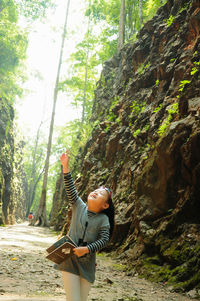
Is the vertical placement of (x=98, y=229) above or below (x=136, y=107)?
below

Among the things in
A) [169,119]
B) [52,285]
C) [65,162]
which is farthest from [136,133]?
[65,162]

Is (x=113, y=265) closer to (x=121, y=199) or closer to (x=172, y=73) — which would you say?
(x=121, y=199)

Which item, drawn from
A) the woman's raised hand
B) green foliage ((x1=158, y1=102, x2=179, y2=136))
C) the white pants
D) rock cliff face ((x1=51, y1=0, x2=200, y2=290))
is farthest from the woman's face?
green foliage ((x1=158, y1=102, x2=179, y2=136))

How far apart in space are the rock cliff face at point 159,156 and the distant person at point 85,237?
3059 millimetres

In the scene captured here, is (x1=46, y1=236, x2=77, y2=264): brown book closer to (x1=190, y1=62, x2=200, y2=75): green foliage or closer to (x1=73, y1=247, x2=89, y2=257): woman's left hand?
(x1=73, y1=247, x2=89, y2=257): woman's left hand

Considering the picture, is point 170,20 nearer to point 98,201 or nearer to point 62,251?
point 98,201

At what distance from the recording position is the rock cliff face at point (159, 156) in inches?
243

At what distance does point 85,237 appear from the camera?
2.76 metres

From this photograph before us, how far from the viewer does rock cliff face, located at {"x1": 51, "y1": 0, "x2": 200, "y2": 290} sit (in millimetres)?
6168

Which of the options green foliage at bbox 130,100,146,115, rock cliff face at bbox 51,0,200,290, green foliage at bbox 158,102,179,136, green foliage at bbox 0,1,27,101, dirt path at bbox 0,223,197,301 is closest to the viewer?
dirt path at bbox 0,223,197,301

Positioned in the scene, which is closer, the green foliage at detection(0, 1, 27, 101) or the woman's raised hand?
the woman's raised hand

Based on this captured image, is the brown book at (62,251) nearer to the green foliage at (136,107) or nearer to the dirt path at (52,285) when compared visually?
the dirt path at (52,285)

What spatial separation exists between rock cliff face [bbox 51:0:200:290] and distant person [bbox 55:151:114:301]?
3.06 meters

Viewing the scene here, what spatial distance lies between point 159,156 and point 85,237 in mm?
4814
